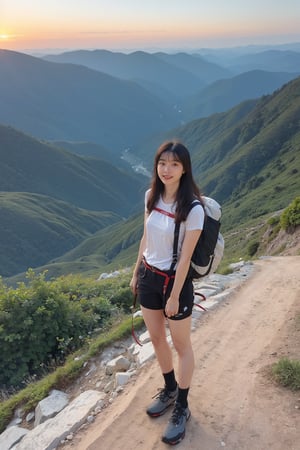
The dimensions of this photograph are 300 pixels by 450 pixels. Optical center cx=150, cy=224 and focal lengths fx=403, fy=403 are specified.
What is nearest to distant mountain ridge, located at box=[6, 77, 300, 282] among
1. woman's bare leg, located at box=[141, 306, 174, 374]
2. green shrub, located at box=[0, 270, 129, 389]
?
green shrub, located at box=[0, 270, 129, 389]

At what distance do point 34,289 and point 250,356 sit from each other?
591 centimetres

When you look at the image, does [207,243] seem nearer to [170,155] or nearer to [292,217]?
[170,155]

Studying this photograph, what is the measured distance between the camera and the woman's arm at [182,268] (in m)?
4.50

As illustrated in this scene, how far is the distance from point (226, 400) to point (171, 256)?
2.62 metres

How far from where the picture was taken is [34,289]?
34.5ft

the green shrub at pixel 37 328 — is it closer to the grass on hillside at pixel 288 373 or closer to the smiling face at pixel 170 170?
the grass on hillside at pixel 288 373

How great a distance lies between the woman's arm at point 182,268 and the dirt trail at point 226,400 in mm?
1834

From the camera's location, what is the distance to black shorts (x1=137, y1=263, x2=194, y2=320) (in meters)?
4.85

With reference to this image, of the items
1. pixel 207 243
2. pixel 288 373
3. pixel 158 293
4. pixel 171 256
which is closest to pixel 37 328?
pixel 158 293

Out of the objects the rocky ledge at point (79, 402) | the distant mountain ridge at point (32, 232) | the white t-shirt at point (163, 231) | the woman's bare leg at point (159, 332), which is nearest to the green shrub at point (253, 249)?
the rocky ledge at point (79, 402)

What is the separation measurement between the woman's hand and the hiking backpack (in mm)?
377

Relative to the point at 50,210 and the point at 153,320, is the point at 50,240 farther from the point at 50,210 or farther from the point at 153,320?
the point at 153,320

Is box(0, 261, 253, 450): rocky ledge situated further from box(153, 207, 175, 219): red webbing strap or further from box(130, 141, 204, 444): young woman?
box(153, 207, 175, 219): red webbing strap

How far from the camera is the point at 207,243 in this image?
4.68 m
